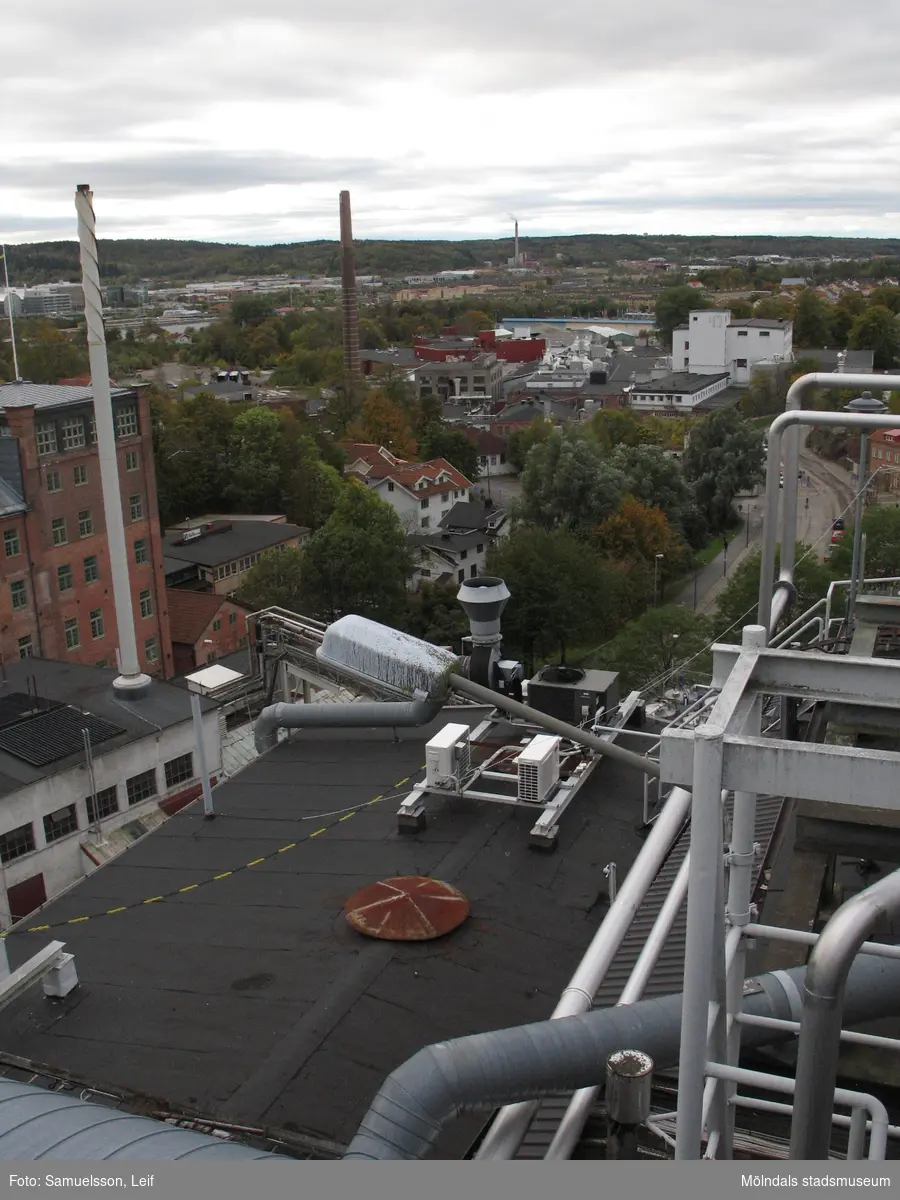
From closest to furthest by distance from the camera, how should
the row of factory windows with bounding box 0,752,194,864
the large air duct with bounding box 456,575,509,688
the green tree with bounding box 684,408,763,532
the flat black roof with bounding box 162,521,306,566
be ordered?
1. the large air duct with bounding box 456,575,509,688
2. the row of factory windows with bounding box 0,752,194,864
3. the flat black roof with bounding box 162,521,306,566
4. the green tree with bounding box 684,408,763,532

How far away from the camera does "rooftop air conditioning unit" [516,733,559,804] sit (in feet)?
33.4

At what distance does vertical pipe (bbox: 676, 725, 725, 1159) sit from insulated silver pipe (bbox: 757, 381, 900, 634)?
194 cm

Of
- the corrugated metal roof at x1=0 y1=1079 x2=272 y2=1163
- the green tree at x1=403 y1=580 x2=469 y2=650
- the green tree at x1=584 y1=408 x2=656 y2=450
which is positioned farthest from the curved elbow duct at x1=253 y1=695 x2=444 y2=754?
the green tree at x1=584 y1=408 x2=656 y2=450

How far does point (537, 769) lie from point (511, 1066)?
4.70 meters

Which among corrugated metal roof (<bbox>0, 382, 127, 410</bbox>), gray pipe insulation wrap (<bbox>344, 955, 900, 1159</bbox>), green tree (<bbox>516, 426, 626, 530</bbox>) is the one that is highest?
corrugated metal roof (<bbox>0, 382, 127, 410</bbox>)

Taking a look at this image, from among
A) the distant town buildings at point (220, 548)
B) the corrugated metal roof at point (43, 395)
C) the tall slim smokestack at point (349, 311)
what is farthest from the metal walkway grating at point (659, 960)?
the tall slim smokestack at point (349, 311)

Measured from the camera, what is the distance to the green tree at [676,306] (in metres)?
109

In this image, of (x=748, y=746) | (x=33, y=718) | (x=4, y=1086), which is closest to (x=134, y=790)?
(x=33, y=718)

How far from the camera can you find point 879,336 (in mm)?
82562

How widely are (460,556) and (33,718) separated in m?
26.1

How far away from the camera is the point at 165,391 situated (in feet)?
197

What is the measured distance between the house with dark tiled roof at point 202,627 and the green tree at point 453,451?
2662 cm

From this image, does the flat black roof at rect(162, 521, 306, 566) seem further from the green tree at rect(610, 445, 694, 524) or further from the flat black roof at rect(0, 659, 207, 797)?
the flat black roof at rect(0, 659, 207, 797)

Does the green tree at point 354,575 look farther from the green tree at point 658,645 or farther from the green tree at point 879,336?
the green tree at point 879,336
